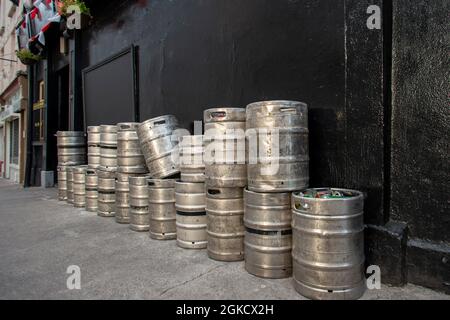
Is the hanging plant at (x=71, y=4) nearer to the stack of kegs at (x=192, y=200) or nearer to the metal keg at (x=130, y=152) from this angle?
the metal keg at (x=130, y=152)

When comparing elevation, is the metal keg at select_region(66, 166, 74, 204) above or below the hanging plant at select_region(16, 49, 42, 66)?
below

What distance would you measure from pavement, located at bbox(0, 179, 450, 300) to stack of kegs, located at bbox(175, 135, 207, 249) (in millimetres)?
159

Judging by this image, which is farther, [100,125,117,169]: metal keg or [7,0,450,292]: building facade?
[100,125,117,169]: metal keg

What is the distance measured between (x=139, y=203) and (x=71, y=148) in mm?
3940

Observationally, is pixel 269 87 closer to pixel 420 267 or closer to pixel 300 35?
pixel 300 35

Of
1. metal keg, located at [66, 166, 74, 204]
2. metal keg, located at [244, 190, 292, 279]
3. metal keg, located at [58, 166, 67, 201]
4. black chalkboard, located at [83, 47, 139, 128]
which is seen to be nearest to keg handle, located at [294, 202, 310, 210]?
metal keg, located at [244, 190, 292, 279]

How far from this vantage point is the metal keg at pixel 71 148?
7.71m

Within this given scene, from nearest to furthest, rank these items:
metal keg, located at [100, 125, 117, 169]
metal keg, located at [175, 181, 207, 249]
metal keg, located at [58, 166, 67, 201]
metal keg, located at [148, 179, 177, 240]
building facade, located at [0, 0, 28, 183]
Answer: metal keg, located at [175, 181, 207, 249] < metal keg, located at [148, 179, 177, 240] < metal keg, located at [100, 125, 117, 169] < metal keg, located at [58, 166, 67, 201] < building facade, located at [0, 0, 28, 183]

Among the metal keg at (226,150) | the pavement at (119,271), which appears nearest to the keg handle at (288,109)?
the metal keg at (226,150)

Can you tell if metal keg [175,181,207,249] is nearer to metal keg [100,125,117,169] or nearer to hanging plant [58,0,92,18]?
metal keg [100,125,117,169]

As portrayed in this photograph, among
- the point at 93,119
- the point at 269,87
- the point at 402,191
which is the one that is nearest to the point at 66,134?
the point at 93,119

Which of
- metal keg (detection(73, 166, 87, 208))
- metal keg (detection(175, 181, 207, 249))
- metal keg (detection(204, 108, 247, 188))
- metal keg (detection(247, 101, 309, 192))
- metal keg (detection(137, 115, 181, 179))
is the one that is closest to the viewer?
metal keg (detection(247, 101, 309, 192))

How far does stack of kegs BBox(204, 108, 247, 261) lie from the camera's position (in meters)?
3.41

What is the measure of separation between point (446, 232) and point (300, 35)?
2492 mm
